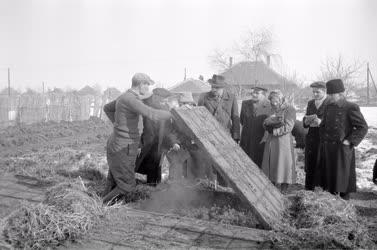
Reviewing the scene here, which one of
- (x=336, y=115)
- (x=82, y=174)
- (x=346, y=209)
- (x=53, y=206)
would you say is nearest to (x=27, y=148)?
(x=82, y=174)

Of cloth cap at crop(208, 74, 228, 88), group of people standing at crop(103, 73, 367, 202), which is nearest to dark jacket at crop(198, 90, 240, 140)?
group of people standing at crop(103, 73, 367, 202)

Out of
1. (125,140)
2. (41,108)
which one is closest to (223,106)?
(125,140)

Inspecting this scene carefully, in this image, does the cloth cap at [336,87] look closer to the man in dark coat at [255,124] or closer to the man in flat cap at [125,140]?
the man in dark coat at [255,124]

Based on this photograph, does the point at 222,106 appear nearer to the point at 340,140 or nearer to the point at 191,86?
the point at 340,140

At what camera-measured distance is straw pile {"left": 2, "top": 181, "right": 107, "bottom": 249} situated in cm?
320

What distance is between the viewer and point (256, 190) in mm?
3893

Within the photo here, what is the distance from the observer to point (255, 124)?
21.0ft

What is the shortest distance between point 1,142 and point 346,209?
12.1 meters

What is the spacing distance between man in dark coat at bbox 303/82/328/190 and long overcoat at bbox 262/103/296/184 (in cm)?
31

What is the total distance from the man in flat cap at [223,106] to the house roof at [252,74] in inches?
1223

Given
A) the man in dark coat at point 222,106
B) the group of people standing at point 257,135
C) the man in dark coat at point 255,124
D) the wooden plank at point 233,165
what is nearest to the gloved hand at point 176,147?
the group of people standing at point 257,135

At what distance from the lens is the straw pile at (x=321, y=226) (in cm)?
304

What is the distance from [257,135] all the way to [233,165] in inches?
97.9

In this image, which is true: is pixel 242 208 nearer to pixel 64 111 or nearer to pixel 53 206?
pixel 53 206
